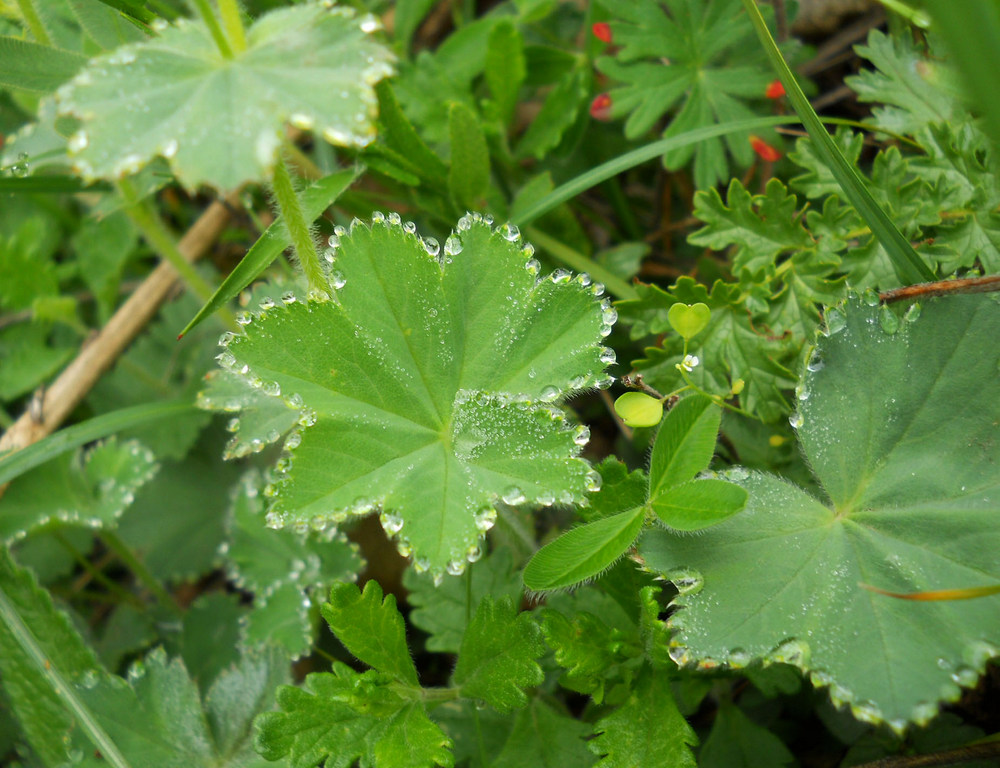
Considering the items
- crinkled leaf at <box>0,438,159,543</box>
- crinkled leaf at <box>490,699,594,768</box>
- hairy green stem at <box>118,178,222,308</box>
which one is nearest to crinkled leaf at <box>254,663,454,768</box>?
crinkled leaf at <box>490,699,594,768</box>

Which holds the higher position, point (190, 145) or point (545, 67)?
point (190, 145)

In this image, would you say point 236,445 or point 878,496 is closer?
point 878,496

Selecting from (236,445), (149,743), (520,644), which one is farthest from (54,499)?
(520,644)

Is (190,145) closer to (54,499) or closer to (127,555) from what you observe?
(54,499)

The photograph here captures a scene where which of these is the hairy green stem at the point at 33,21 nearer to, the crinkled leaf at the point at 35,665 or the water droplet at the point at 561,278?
the crinkled leaf at the point at 35,665

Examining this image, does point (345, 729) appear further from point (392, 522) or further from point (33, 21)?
point (33, 21)
